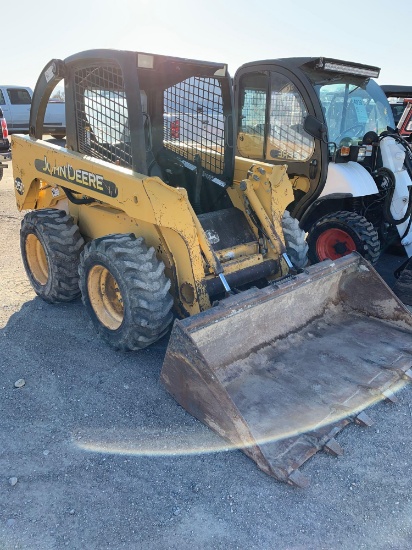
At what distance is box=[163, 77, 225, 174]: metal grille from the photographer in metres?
3.97

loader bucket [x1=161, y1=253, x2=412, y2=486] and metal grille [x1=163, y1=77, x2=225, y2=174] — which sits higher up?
metal grille [x1=163, y1=77, x2=225, y2=174]

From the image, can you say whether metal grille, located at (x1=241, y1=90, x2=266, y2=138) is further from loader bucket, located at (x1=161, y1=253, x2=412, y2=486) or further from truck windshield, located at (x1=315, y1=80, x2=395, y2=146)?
loader bucket, located at (x1=161, y1=253, x2=412, y2=486)

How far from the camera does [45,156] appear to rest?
3982mm

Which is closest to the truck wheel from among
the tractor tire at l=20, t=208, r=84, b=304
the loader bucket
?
the loader bucket

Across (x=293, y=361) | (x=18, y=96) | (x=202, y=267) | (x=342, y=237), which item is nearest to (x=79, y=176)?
(x=202, y=267)

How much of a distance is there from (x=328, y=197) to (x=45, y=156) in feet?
9.71

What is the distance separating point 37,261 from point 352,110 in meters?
3.80

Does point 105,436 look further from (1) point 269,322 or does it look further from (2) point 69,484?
(1) point 269,322

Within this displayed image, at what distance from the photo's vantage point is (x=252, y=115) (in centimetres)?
556

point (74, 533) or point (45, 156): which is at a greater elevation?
point (45, 156)

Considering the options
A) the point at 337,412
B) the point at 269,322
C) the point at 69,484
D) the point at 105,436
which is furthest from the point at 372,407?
the point at 69,484

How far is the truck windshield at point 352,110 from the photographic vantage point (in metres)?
5.02

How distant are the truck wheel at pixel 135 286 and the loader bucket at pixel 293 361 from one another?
0.43 metres

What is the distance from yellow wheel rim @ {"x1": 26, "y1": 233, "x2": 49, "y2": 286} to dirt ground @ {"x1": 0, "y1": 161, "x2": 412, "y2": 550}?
1286 millimetres
